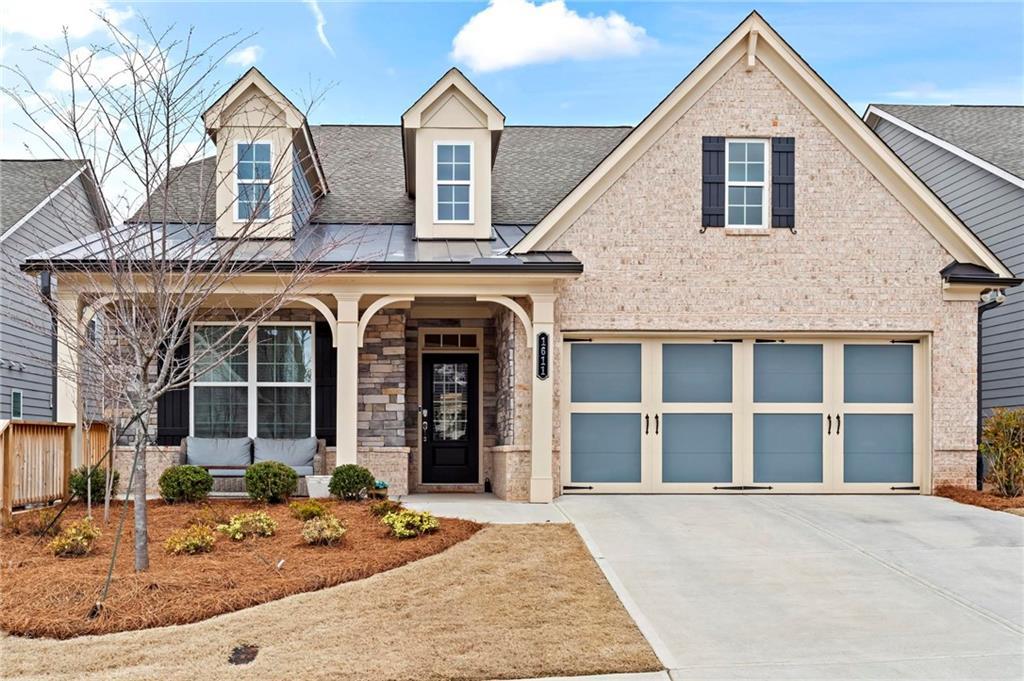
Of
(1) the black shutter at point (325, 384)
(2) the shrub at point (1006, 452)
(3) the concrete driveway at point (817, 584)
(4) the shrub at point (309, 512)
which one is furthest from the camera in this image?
(1) the black shutter at point (325, 384)

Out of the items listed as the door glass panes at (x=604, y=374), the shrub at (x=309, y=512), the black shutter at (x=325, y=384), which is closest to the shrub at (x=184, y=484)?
the shrub at (x=309, y=512)

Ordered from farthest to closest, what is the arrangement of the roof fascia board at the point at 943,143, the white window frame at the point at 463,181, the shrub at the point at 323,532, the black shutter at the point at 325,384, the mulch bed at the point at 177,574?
the roof fascia board at the point at 943,143 → the white window frame at the point at 463,181 → the black shutter at the point at 325,384 → the shrub at the point at 323,532 → the mulch bed at the point at 177,574

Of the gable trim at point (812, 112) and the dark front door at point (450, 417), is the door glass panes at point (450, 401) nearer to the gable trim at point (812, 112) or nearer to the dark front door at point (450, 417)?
the dark front door at point (450, 417)

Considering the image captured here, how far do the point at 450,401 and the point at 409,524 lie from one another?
611 cm

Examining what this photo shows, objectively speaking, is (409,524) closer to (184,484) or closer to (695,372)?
(184,484)

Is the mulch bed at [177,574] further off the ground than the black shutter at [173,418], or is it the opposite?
the black shutter at [173,418]

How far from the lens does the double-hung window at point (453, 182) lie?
47.5 feet

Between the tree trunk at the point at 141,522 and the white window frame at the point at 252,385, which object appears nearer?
the tree trunk at the point at 141,522

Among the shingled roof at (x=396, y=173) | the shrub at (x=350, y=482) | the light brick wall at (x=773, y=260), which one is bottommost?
the shrub at (x=350, y=482)

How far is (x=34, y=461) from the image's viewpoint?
36.5ft

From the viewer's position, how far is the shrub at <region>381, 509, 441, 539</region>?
980 centimetres

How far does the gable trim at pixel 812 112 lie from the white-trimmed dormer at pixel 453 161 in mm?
1501

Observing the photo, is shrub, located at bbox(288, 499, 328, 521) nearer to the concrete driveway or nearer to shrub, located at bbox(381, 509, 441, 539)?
shrub, located at bbox(381, 509, 441, 539)

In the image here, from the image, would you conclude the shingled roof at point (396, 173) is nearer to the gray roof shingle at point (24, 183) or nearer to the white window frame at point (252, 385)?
the white window frame at point (252, 385)
